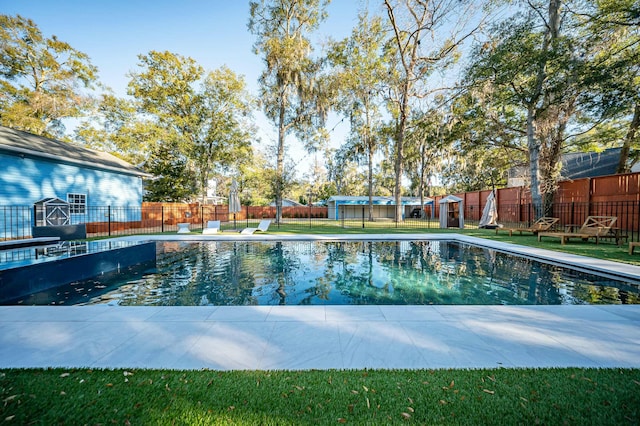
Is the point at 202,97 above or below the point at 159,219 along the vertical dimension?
above

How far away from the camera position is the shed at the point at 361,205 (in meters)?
32.7

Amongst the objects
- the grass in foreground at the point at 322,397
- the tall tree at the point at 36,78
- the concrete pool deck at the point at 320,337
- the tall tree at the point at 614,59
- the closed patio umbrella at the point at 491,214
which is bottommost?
the concrete pool deck at the point at 320,337

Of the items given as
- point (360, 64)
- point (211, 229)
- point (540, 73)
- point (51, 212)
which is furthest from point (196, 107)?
point (540, 73)

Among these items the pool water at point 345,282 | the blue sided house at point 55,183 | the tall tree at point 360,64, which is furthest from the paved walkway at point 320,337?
the tall tree at point 360,64

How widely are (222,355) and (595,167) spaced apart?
2782 cm

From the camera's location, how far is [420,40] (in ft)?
62.1

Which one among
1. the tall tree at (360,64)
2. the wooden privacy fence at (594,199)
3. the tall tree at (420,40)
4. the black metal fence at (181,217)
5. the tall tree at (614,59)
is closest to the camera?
the tall tree at (614,59)

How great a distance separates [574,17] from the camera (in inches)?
489

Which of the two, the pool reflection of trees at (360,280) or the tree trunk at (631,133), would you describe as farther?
the tree trunk at (631,133)

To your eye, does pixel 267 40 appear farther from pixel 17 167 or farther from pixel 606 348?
pixel 606 348

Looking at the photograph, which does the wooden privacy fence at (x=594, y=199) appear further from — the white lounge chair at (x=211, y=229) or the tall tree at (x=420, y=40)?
the white lounge chair at (x=211, y=229)

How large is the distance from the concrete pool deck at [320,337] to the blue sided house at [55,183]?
437 inches

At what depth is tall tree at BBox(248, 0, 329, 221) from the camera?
719 inches

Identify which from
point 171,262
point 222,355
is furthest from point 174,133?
point 222,355
